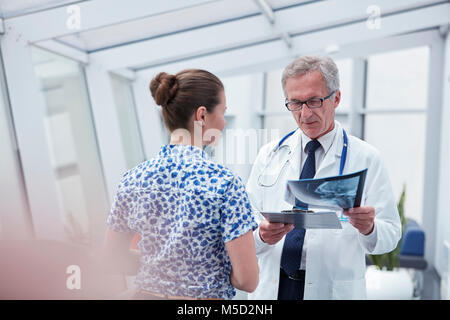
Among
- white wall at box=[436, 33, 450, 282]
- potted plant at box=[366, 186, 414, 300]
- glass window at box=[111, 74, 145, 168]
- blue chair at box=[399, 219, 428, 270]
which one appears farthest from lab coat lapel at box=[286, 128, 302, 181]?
blue chair at box=[399, 219, 428, 270]

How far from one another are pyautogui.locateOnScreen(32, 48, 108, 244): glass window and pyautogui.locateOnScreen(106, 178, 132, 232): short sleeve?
99.1 inches

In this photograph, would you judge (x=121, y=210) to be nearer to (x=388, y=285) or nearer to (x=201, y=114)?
(x=201, y=114)

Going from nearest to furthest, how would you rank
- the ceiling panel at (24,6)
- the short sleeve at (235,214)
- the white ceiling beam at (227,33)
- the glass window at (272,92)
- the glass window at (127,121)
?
the short sleeve at (235,214), the ceiling panel at (24,6), the white ceiling beam at (227,33), the glass window at (127,121), the glass window at (272,92)

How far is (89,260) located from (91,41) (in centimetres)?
180

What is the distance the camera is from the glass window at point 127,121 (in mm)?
4439

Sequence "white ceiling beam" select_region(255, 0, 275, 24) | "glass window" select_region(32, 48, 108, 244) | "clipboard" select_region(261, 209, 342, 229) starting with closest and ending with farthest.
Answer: "clipboard" select_region(261, 209, 342, 229) < "white ceiling beam" select_region(255, 0, 275, 24) < "glass window" select_region(32, 48, 108, 244)

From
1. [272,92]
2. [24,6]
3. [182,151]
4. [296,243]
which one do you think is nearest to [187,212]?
[182,151]

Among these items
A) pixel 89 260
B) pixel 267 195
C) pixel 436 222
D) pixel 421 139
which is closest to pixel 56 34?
pixel 89 260

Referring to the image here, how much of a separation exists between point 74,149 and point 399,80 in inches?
188

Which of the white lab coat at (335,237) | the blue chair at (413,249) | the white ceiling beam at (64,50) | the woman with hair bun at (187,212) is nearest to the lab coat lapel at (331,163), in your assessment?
the white lab coat at (335,237)

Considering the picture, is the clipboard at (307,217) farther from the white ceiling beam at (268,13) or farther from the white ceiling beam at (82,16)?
the white ceiling beam at (268,13)

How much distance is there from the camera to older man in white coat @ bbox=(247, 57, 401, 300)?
1593 millimetres

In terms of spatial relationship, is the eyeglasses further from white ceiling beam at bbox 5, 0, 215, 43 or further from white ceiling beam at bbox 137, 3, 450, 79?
white ceiling beam at bbox 137, 3, 450, 79

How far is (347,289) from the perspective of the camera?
5.44 feet
